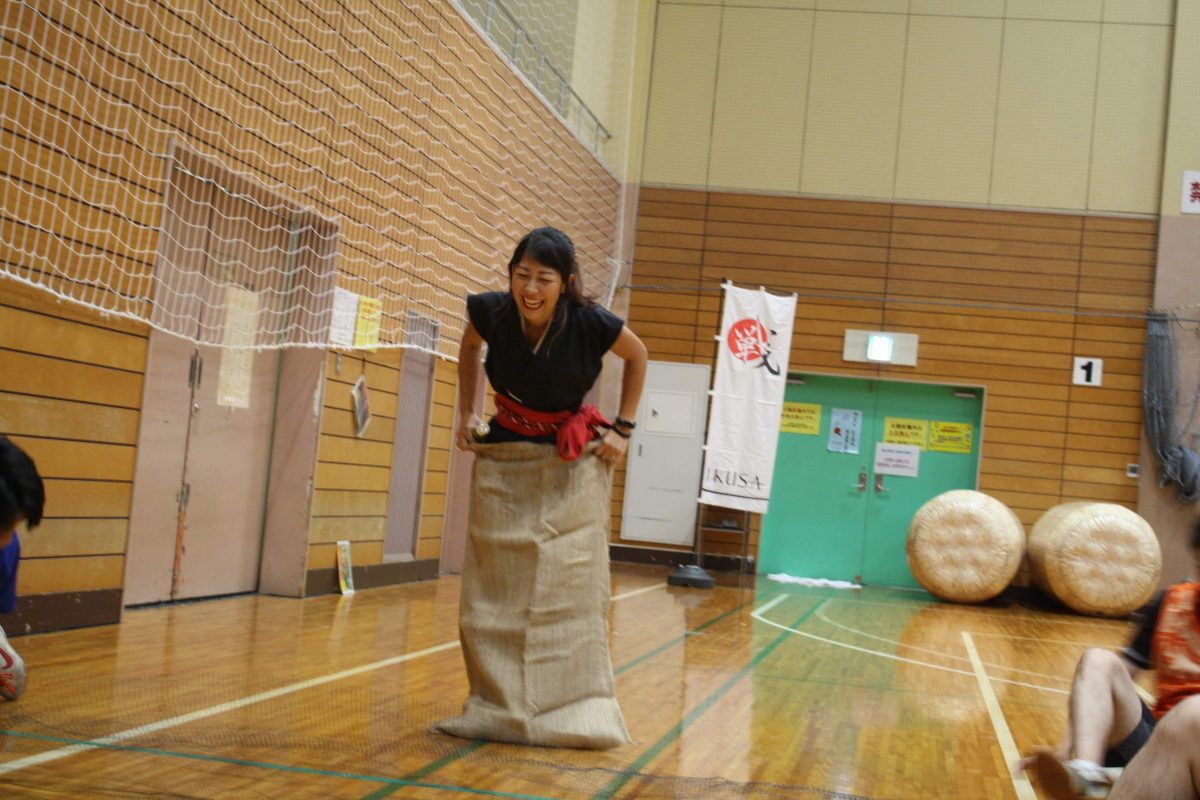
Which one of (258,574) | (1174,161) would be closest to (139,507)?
(258,574)

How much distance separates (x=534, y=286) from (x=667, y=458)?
9.41 meters

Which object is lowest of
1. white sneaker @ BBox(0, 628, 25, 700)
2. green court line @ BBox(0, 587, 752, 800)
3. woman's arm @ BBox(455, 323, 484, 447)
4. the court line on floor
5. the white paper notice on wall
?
the court line on floor

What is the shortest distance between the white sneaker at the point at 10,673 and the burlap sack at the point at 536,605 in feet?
4.13

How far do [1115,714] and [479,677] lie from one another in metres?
1.78

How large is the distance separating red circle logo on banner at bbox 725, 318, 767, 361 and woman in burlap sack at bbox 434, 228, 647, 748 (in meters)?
7.13

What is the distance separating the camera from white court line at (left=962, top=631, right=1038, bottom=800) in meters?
3.61

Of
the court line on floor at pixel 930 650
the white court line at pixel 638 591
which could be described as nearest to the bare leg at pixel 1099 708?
the court line on floor at pixel 930 650

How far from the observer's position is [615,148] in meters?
13.0

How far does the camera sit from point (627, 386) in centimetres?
381

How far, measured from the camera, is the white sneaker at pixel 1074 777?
261 cm

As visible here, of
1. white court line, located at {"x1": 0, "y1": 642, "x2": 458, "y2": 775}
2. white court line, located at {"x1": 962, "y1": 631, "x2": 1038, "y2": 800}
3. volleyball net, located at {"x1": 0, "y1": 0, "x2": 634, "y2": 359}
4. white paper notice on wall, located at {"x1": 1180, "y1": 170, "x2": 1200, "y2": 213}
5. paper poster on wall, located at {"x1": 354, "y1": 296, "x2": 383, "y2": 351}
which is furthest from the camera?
white paper notice on wall, located at {"x1": 1180, "y1": 170, "x2": 1200, "y2": 213}

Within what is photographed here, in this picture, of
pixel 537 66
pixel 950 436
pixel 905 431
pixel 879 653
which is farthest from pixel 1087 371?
pixel 879 653

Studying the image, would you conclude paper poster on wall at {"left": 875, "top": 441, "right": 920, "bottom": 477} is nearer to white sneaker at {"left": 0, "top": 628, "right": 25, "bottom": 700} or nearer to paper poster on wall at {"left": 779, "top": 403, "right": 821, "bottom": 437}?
paper poster on wall at {"left": 779, "top": 403, "right": 821, "bottom": 437}

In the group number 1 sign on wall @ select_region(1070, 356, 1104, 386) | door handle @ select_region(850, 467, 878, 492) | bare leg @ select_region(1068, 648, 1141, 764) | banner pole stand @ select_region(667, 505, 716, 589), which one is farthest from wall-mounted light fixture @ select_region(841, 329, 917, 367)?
bare leg @ select_region(1068, 648, 1141, 764)
